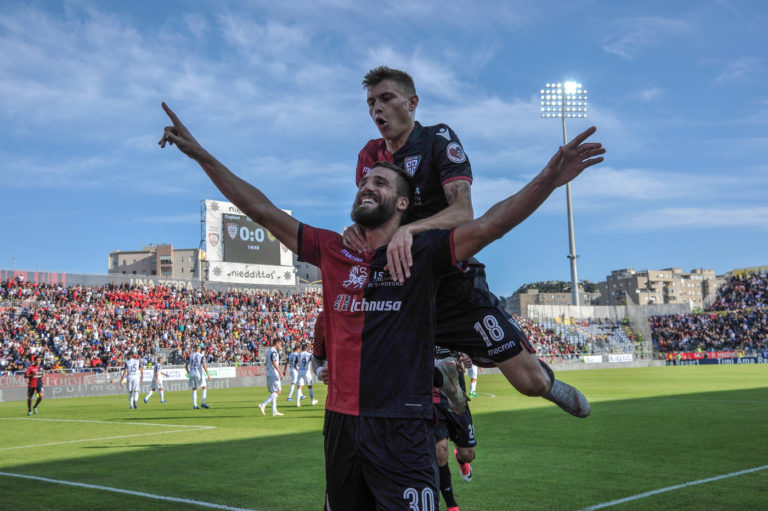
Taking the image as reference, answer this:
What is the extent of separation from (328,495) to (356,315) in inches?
37.1

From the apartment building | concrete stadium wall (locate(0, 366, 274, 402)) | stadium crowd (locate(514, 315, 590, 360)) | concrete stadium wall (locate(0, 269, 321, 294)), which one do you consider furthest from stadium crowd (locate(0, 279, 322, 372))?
the apartment building

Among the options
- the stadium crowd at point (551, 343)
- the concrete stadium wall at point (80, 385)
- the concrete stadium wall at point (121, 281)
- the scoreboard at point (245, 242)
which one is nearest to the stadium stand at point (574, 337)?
the stadium crowd at point (551, 343)

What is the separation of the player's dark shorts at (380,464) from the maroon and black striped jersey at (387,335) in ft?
0.23

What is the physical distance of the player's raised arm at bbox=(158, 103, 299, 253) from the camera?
374cm

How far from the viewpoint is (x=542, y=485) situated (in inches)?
347

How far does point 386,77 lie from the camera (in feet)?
15.6

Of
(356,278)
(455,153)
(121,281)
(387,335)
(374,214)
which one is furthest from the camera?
(121,281)

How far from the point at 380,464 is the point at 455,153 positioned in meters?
2.26

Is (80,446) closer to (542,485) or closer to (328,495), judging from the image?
(542,485)

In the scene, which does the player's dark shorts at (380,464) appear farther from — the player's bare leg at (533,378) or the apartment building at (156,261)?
the apartment building at (156,261)

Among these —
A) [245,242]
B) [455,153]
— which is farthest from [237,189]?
[245,242]

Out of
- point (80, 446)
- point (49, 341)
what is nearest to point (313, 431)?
point (80, 446)

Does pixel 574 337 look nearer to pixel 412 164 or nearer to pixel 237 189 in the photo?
pixel 412 164

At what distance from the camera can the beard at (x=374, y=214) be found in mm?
3643
